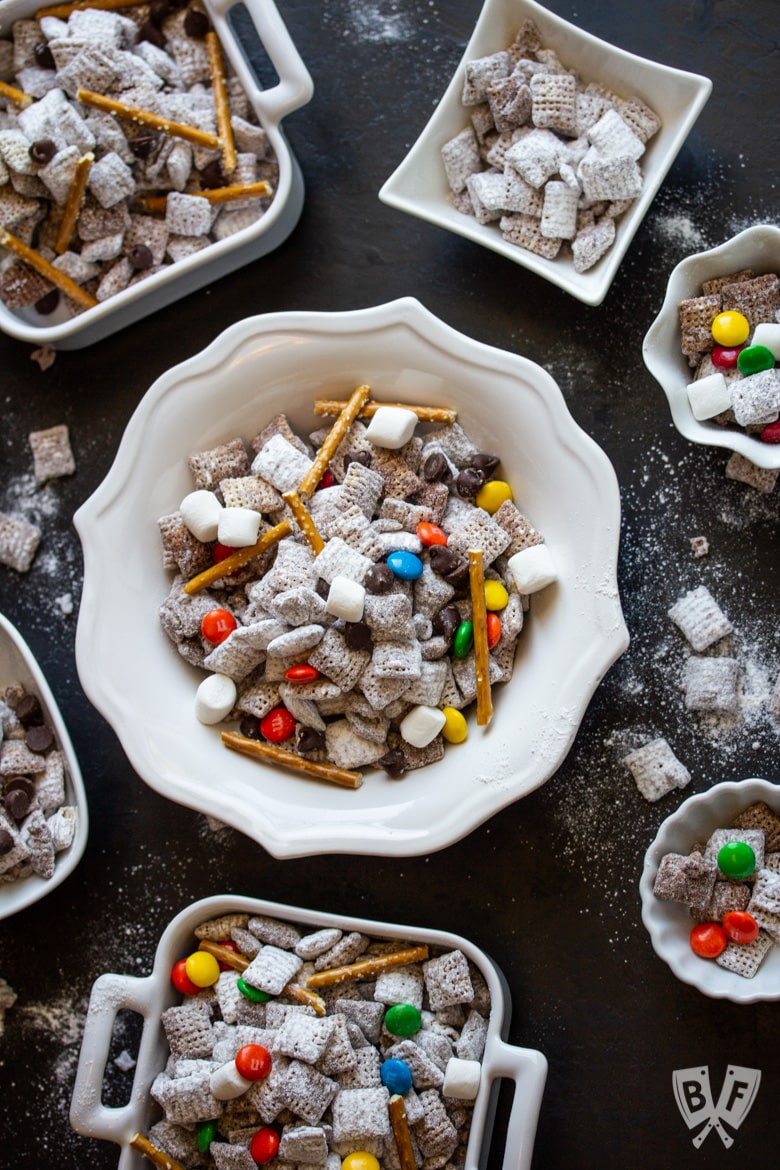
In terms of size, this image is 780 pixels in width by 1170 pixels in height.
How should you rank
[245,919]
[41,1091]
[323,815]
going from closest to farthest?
1. [323,815]
2. [245,919]
3. [41,1091]

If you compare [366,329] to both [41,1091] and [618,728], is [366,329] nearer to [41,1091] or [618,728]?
[618,728]

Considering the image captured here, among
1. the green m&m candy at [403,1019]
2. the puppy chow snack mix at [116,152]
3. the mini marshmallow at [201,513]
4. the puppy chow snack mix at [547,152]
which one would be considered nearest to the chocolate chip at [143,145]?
the puppy chow snack mix at [116,152]

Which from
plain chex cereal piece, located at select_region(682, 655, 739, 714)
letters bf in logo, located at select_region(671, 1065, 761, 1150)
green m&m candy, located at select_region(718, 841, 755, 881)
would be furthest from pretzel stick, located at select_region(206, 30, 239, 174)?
letters bf in logo, located at select_region(671, 1065, 761, 1150)

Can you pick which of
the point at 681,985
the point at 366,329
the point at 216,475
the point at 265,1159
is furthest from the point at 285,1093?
the point at 366,329

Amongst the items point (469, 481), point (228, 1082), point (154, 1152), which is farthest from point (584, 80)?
point (154, 1152)

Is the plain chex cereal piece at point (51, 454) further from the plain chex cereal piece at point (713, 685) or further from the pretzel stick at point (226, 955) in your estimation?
the plain chex cereal piece at point (713, 685)

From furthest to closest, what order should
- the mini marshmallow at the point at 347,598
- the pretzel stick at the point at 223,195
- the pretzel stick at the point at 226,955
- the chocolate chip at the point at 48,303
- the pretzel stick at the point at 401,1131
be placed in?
the chocolate chip at the point at 48,303 → the pretzel stick at the point at 223,195 → the pretzel stick at the point at 226,955 → the pretzel stick at the point at 401,1131 → the mini marshmallow at the point at 347,598
